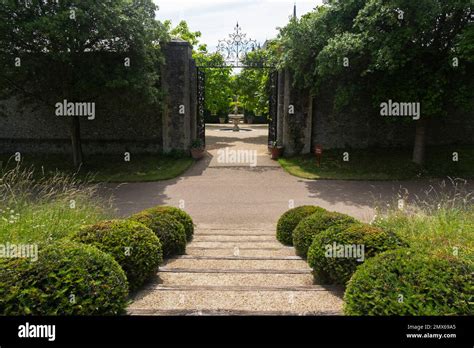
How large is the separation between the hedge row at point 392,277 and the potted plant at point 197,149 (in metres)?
11.8

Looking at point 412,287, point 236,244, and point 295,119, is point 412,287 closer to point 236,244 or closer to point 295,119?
point 236,244

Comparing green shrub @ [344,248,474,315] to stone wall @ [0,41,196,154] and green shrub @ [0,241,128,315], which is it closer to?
green shrub @ [0,241,128,315]

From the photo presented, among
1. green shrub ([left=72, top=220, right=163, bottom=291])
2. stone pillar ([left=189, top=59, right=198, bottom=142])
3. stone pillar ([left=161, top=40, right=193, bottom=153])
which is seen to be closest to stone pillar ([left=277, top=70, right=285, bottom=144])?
stone pillar ([left=189, top=59, right=198, bottom=142])

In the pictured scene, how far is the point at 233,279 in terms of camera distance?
156 inches

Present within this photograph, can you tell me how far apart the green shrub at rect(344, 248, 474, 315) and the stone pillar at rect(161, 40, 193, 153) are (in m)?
12.9

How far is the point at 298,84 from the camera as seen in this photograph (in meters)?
14.0

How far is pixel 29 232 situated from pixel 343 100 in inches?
406

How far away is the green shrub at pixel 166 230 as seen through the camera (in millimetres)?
4759

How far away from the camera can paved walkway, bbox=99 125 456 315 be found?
3.27 metres

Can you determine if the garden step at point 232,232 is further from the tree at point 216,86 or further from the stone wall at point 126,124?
the tree at point 216,86

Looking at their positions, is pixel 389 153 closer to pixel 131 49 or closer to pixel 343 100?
pixel 343 100

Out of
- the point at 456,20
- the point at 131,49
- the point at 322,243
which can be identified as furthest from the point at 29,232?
the point at 456,20

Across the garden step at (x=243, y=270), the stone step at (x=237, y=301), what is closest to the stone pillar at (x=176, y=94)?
the garden step at (x=243, y=270)

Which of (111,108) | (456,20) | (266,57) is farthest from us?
(266,57)
